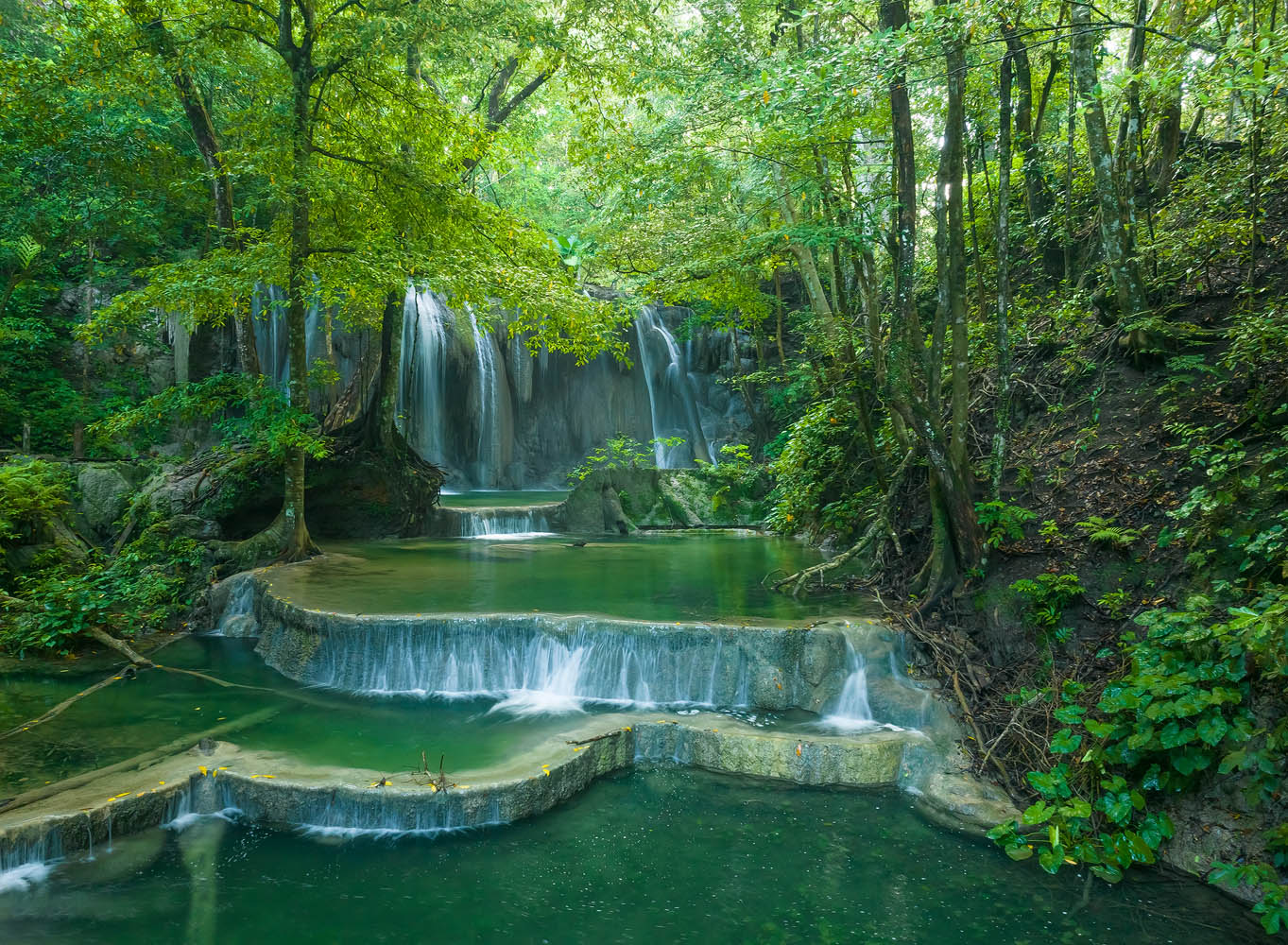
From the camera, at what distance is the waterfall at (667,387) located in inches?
838

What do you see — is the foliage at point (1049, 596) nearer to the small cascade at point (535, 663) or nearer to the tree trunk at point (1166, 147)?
the small cascade at point (535, 663)

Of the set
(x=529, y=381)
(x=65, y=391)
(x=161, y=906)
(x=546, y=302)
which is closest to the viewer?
(x=161, y=906)

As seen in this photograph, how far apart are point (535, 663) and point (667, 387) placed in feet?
50.6

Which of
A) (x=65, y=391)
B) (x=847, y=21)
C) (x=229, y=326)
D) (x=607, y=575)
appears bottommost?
(x=607, y=575)

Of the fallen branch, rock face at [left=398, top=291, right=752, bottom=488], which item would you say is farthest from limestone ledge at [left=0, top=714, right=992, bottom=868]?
rock face at [left=398, top=291, right=752, bottom=488]

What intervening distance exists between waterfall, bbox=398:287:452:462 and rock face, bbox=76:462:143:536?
260 inches

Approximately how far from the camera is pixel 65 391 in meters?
14.7

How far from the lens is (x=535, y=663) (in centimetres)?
662

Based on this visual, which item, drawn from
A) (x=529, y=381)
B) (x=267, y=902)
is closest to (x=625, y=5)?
(x=529, y=381)

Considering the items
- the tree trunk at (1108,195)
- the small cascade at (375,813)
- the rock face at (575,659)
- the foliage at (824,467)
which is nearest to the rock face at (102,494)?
the rock face at (575,659)

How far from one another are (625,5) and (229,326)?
1080 cm

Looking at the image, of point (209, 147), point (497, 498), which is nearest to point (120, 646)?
point (209, 147)

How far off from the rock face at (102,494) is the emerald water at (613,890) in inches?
307

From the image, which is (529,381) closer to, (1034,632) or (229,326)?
(229,326)
